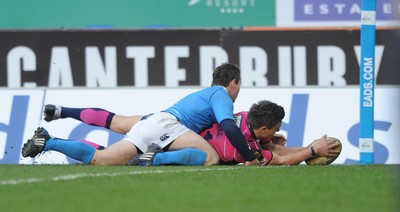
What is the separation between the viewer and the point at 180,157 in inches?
449

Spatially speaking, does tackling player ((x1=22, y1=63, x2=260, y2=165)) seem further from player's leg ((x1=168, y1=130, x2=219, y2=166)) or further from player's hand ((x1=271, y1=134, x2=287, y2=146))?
player's hand ((x1=271, y1=134, x2=287, y2=146))

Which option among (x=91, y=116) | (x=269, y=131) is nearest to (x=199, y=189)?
(x=269, y=131)

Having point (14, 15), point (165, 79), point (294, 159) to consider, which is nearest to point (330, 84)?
point (165, 79)

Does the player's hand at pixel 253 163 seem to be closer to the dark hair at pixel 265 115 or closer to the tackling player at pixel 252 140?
the tackling player at pixel 252 140

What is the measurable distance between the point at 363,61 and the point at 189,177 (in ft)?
9.95

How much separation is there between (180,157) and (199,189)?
8.31 feet

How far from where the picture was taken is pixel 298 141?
13820 millimetres

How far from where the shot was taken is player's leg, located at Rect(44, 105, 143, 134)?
12195 mm

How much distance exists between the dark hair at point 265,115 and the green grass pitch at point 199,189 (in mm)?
502

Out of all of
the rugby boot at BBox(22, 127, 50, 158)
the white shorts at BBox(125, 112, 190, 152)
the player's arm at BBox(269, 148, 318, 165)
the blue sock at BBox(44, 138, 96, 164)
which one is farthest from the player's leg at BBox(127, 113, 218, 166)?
the rugby boot at BBox(22, 127, 50, 158)

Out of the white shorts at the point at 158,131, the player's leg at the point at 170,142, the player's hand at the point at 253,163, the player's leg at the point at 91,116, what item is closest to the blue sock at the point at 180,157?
the player's leg at the point at 170,142

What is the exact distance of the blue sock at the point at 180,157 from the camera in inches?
448

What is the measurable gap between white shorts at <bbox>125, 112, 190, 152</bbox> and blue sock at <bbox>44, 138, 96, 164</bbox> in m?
0.45

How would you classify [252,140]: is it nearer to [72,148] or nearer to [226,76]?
[226,76]
